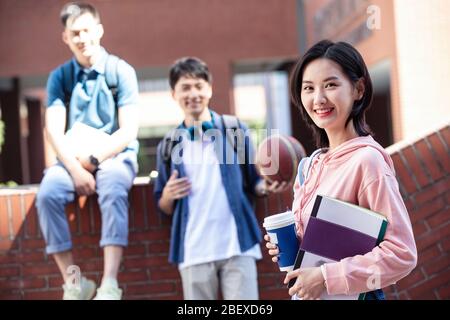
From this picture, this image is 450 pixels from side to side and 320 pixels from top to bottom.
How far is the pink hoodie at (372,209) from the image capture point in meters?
1.21

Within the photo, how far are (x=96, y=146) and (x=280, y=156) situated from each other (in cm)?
60

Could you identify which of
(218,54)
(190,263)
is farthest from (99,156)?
(218,54)

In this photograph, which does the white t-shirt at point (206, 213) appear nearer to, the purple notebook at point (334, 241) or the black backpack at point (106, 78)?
the black backpack at point (106, 78)

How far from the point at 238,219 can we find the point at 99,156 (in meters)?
0.52

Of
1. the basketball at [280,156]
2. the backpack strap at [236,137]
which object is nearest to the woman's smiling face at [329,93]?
→ the basketball at [280,156]

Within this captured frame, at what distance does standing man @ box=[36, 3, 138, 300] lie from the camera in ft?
7.37

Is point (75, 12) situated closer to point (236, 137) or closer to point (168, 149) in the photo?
point (168, 149)

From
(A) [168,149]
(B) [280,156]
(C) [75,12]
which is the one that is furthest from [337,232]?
(C) [75,12]

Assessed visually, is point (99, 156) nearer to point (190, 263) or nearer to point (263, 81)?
point (190, 263)

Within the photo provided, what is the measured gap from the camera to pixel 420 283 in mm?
2670

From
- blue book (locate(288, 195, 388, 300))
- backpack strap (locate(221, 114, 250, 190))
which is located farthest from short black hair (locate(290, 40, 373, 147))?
backpack strap (locate(221, 114, 250, 190))

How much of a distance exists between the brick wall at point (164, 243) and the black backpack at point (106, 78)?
0.52 meters

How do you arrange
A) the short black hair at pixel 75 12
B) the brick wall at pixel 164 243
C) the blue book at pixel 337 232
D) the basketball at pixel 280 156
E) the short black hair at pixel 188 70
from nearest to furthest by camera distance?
the blue book at pixel 337 232 → the basketball at pixel 280 156 → the short black hair at pixel 75 12 → the short black hair at pixel 188 70 → the brick wall at pixel 164 243

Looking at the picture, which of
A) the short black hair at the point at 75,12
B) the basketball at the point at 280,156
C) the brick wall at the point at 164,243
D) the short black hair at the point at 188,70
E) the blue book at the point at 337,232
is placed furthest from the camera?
the brick wall at the point at 164,243
